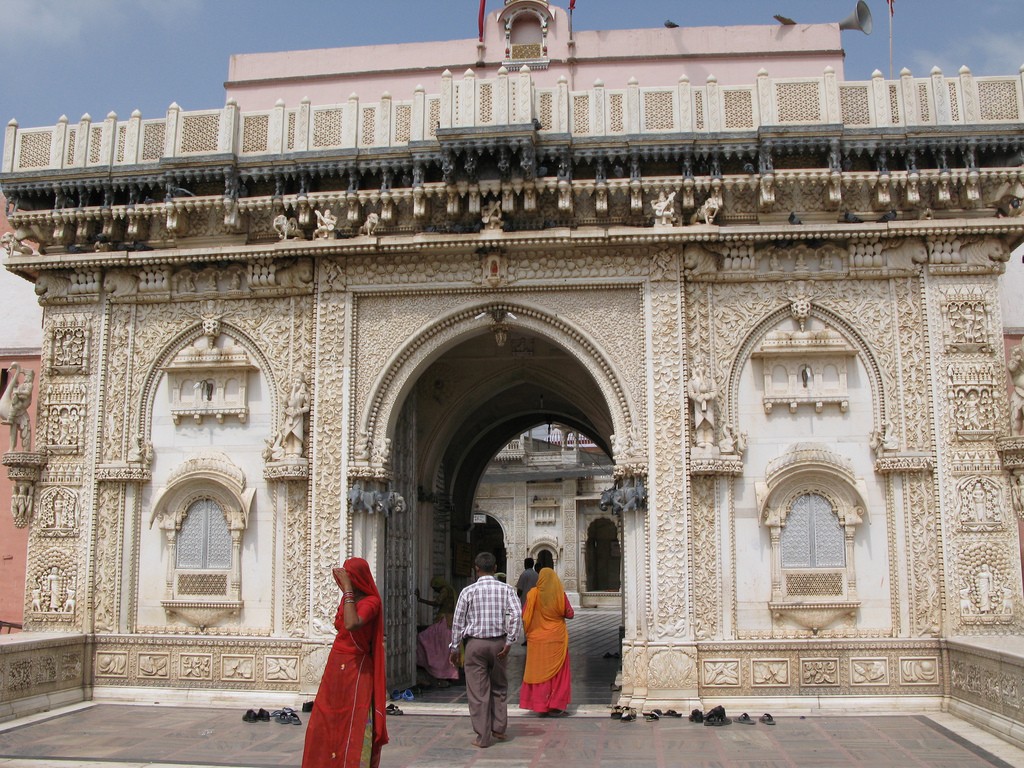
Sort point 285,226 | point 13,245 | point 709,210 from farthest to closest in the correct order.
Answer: point 13,245 < point 285,226 < point 709,210

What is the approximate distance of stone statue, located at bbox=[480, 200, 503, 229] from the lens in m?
9.84

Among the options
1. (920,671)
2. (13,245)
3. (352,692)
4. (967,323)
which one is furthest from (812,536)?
(13,245)

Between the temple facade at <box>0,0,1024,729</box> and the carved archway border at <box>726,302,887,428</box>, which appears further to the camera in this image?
the carved archway border at <box>726,302,887,428</box>

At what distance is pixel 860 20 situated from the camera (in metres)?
12.2

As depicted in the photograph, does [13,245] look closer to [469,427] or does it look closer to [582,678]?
[469,427]

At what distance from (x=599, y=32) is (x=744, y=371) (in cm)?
515

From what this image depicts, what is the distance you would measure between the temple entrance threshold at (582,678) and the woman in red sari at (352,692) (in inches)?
143

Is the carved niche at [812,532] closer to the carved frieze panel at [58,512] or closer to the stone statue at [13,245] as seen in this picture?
the carved frieze panel at [58,512]

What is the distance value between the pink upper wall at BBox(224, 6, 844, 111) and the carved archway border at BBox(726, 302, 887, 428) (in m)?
3.60

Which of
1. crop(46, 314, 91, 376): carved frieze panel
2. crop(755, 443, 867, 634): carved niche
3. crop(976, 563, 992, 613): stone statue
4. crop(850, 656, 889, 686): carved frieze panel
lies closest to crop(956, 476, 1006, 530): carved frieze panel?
crop(976, 563, 992, 613): stone statue

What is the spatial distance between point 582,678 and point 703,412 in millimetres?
4284

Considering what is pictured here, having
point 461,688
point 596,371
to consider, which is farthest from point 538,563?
point 596,371

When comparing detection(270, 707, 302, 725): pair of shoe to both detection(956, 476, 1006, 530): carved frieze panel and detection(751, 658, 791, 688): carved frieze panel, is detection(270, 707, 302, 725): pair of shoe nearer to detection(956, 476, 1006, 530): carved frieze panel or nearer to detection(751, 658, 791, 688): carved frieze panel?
detection(751, 658, 791, 688): carved frieze panel

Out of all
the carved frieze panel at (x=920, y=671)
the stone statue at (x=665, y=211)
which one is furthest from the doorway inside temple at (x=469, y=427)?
the carved frieze panel at (x=920, y=671)
